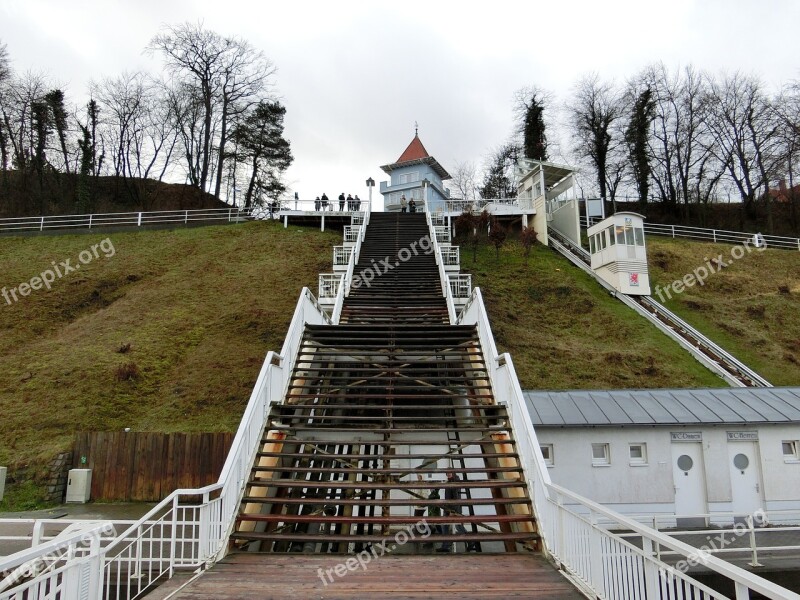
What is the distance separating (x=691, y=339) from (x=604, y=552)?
1817cm

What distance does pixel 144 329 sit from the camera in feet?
58.4

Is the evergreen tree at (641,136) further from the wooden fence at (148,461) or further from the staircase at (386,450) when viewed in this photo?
the wooden fence at (148,461)

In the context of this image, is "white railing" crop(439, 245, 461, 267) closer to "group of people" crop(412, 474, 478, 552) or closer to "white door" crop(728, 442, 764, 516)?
"white door" crop(728, 442, 764, 516)

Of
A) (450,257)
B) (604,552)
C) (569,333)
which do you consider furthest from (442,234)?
(604,552)

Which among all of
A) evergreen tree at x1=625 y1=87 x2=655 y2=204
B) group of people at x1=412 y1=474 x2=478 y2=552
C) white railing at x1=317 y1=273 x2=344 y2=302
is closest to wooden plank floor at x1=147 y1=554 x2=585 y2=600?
group of people at x1=412 y1=474 x2=478 y2=552

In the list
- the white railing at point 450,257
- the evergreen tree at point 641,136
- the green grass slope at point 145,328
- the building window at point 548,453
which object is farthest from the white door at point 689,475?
the evergreen tree at point 641,136

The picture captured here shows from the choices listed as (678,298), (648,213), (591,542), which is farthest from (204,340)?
(648,213)

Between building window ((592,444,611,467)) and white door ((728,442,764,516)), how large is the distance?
2859 millimetres

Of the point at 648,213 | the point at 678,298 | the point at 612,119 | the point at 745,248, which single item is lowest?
the point at 678,298

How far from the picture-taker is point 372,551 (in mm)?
5418

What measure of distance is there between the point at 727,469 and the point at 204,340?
51.8 feet

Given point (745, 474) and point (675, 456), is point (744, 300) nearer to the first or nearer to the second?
point (745, 474)

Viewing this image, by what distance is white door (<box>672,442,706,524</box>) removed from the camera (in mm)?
11242

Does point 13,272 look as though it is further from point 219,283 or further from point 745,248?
point 745,248
